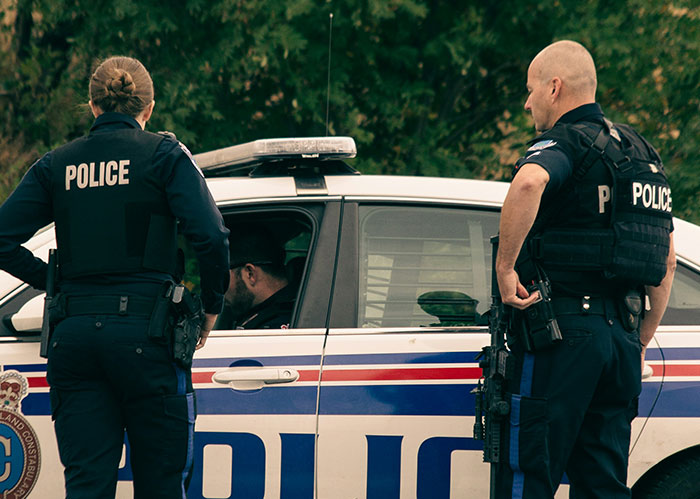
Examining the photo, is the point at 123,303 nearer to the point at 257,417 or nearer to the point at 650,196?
the point at 257,417

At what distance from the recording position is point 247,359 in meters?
3.16

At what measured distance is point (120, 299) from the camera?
108 inches

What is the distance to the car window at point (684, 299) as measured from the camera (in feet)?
10.5

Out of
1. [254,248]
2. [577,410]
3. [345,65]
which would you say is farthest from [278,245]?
[345,65]

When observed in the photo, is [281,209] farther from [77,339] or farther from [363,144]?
[363,144]

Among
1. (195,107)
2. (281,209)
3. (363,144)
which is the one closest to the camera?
(281,209)

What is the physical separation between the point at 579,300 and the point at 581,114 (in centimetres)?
60

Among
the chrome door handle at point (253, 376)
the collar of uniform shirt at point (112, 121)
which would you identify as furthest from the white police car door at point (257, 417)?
the collar of uniform shirt at point (112, 121)

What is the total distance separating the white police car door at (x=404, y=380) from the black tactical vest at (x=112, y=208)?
74 centimetres

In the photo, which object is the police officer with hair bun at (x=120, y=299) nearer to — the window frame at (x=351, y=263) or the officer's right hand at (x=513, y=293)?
the window frame at (x=351, y=263)

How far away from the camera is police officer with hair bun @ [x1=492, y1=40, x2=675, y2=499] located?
9.01 ft

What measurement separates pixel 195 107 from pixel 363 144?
1.35 meters

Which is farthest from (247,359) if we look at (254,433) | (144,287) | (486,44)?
(486,44)

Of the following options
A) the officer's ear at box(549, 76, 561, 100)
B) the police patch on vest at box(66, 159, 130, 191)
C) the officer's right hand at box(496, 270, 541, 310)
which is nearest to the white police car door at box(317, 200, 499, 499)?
the officer's right hand at box(496, 270, 541, 310)
